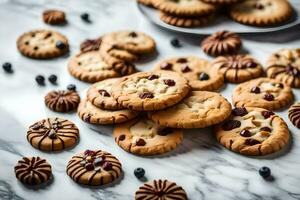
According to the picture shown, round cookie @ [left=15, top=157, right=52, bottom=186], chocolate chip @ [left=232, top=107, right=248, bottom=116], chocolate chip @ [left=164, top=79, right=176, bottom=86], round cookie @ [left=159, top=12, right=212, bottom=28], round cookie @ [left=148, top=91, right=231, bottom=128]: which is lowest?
round cookie @ [left=15, top=157, right=52, bottom=186]

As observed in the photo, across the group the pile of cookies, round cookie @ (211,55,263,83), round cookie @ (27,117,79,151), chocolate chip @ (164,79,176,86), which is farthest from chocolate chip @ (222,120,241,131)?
the pile of cookies

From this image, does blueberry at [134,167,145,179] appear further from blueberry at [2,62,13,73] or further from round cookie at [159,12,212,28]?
round cookie at [159,12,212,28]

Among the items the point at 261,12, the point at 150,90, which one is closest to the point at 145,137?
the point at 150,90

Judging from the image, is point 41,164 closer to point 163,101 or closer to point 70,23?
point 163,101

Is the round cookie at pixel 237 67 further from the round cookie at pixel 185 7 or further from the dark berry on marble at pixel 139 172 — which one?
the dark berry on marble at pixel 139 172

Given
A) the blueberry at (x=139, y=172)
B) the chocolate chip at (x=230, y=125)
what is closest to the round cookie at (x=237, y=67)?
the chocolate chip at (x=230, y=125)

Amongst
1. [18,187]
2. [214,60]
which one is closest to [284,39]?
[214,60]
